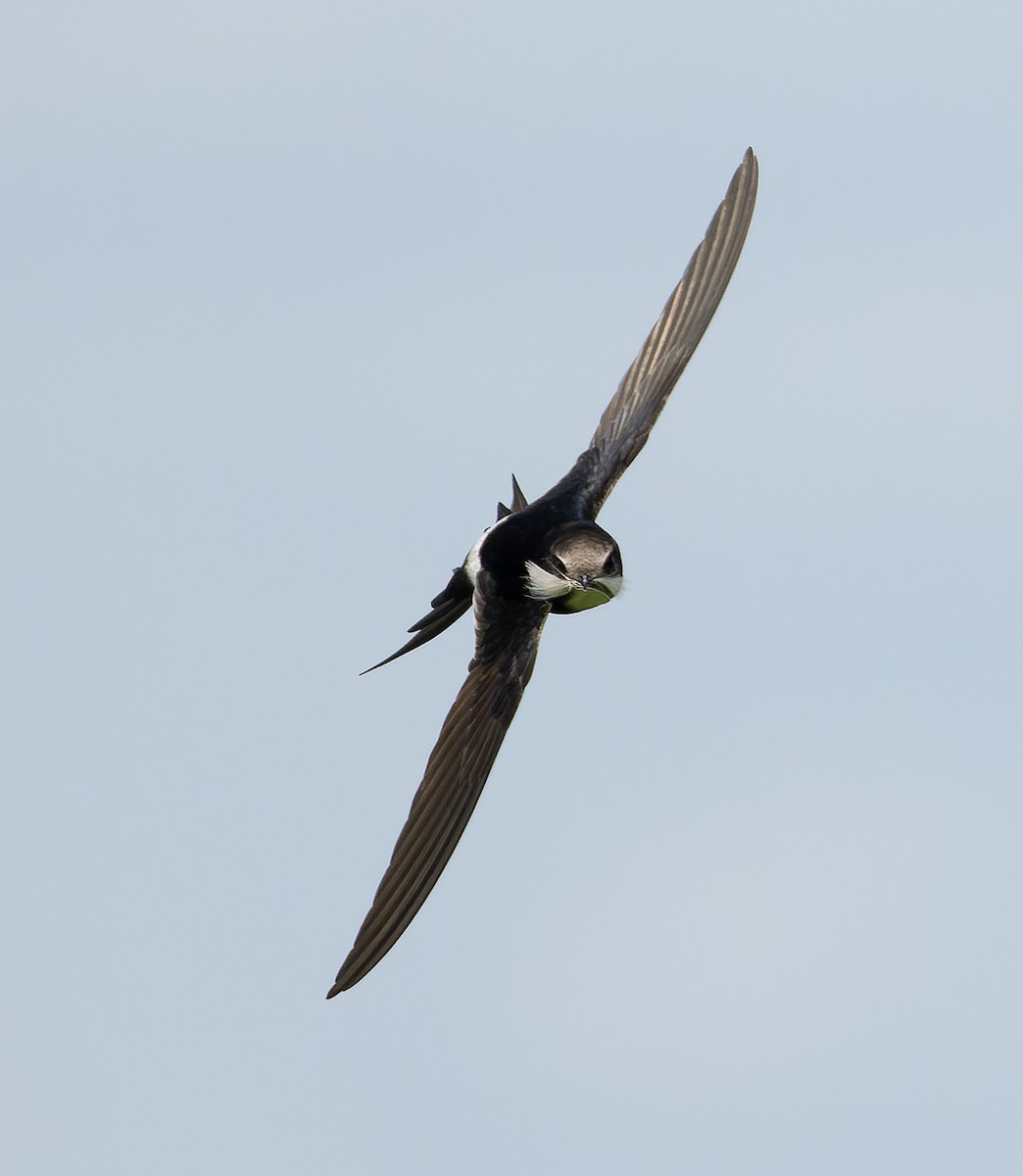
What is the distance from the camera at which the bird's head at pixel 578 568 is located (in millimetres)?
8609

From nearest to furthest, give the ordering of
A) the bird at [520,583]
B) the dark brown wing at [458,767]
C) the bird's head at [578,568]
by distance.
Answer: the dark brown wing at [458,767] → the bird at [520,583] → the bird's head at [578,568]

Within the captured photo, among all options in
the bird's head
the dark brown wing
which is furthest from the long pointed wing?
the bird's head

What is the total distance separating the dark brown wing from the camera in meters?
8.15

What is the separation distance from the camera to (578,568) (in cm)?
861

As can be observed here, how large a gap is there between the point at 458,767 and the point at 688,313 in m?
2.17

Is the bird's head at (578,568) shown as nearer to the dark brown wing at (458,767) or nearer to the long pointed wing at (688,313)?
the dark brown wing at (458,767)

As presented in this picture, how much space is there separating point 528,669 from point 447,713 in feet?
1.15

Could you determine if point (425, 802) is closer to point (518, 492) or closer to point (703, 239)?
point (518, 492)

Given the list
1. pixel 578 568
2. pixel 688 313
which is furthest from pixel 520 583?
pixel 688 313

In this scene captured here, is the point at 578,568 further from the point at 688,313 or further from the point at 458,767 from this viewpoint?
the point at 688,313

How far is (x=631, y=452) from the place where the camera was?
9.69 meters

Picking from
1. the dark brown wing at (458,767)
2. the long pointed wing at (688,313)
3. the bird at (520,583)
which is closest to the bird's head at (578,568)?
the bird at (520,583)

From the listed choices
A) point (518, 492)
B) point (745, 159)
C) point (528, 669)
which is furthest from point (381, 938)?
point (745, 159)

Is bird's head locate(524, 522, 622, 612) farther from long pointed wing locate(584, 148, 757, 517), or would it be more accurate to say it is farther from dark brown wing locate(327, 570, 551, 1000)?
long pointed wing locate(584, 148, 757, 517)
